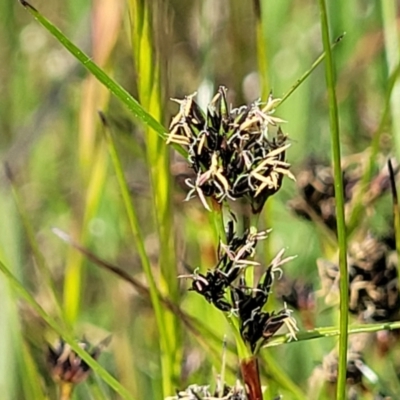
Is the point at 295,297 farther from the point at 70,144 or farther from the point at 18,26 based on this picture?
the point at 18,26

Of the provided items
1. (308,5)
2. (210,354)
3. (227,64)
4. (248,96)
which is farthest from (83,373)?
(308,5)

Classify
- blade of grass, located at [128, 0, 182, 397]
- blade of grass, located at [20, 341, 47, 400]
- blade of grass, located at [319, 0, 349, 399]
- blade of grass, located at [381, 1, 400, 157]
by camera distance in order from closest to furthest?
blade of grass, located at [319, 0, 349, 399]
blade of grass, located at [128, 0, 182, 397]
blade of grass, located at [20, 341, 47, 400]
blade of grass, located at [381, 1, 400, 157]

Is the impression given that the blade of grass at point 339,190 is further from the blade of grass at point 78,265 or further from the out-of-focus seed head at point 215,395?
the blade of grass at point 78,265

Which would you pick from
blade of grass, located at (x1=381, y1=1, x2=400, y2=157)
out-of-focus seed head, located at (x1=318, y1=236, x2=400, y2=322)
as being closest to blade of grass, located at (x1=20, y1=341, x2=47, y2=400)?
out-of-focus seed head, located at (x1=318, y1=236, x2=400, y2=322)

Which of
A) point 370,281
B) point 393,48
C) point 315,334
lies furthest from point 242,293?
point 393,48

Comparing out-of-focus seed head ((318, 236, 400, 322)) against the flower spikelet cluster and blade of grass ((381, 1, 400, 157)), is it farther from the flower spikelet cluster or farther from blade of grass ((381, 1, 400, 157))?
the flower spikelet cluster

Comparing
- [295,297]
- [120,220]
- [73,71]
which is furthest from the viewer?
[120,220]
